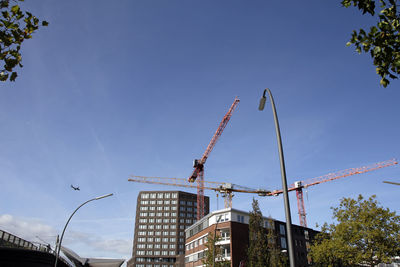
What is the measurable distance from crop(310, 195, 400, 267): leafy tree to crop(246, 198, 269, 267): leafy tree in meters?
10.5

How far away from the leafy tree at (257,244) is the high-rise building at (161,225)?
310ft

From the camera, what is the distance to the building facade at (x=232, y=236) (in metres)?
48.2

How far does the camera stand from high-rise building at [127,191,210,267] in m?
131

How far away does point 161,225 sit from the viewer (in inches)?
5399

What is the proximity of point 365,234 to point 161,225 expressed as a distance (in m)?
118

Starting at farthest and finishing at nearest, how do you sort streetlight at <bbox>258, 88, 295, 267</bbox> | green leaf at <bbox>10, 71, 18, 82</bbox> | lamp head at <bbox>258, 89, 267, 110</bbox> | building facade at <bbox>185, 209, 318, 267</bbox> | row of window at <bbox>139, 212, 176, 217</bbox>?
row of window at <bbox>139, 212, 176, 217</bbox>
building facade at <bbox>185, 209, 318, 267</bbox>
lamp head at <bbox>258, 89, 267, 110</bbox>
streetlight at <bbox>258, 88, 295, 267</bbox>
green leaf at <bbox>10, 71, 18, 82</bbox>

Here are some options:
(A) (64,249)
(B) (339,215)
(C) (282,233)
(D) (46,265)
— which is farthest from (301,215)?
(D) (46,265)

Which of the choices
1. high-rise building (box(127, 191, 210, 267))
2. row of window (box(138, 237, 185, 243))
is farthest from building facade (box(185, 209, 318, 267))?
high-rise building (box(127, 191, 210, 267))

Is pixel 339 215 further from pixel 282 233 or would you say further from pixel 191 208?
pixel 191 208

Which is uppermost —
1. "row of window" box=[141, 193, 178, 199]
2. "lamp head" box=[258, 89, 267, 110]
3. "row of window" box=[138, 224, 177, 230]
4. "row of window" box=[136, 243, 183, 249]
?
"row of window" box=[141, 193, 178, 199]

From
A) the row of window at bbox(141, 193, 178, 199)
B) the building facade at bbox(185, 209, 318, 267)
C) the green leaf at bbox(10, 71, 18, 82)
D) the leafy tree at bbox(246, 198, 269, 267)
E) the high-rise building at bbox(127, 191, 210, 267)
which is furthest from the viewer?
the row of window at bbox(141, 193, 178, 199)

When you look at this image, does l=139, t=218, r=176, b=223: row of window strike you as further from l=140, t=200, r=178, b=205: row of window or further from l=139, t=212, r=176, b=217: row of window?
l=140, t=200, r=178, b=205: row of window

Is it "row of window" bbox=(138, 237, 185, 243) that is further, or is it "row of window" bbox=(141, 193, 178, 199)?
"row of window" bbox=(141, 193, 178, 199)

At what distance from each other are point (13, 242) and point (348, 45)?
74.6 ft
